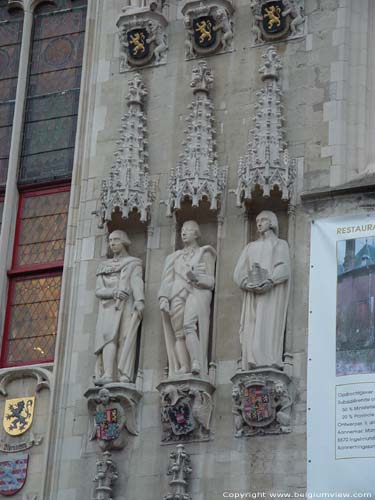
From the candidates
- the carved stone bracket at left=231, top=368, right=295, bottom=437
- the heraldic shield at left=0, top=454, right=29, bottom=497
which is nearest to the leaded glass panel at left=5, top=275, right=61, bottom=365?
the heraldic shield at left=0, top=454, right=29, bottom=497

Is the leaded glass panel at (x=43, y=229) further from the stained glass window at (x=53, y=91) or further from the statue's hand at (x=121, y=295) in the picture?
the statue's hand at (x=121, y=295)

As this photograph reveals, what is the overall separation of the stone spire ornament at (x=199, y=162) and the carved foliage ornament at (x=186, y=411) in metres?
2.81

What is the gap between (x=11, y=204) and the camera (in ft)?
80.0

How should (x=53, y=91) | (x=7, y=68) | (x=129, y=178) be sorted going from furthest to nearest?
(x=7, y=68) → (x=53, y=91) → (x=129, y=178)

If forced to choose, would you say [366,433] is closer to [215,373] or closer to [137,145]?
[215,373]

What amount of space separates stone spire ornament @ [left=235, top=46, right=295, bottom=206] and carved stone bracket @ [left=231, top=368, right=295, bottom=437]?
2.81 metres

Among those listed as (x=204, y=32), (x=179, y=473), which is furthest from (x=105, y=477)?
(x=204, y=32)

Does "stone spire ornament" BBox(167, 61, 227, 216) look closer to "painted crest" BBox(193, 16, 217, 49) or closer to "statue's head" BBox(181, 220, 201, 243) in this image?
"statue's head" BBox(181, 220, 201, 243)

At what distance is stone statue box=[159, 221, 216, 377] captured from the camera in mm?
21578

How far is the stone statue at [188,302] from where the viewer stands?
21.6m

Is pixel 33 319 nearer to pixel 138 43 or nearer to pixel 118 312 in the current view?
pixel 118 312

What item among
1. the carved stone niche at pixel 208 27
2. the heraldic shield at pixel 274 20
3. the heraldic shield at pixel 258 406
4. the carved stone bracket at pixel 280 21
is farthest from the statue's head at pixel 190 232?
the heraldic shield at pixel 274 20

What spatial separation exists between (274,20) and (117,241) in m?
4.25

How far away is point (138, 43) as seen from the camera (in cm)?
2452
